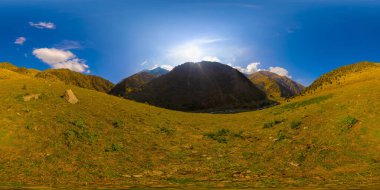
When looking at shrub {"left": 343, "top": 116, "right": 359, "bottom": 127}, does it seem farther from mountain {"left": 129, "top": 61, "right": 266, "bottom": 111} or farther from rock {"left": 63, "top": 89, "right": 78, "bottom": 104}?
mountain {"left": 129, "top": 61, "right": 266, "bottom": 111}

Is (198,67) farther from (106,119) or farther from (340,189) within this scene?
(340,189)

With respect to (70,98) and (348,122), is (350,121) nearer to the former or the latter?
(348,122)

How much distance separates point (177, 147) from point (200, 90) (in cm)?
10951

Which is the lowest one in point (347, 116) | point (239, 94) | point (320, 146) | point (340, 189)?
point (340, 189)

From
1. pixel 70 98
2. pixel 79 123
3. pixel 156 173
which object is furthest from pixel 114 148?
pixel 70 98

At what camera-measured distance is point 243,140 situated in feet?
86.4

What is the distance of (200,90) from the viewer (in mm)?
133125

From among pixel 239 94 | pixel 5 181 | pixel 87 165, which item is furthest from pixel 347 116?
pixel 239 94

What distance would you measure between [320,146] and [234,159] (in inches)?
204

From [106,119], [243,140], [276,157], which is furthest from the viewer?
[106,119]

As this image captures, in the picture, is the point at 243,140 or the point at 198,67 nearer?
the point at 243,140

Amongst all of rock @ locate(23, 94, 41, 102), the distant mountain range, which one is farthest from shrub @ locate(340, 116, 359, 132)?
the distant mountain range

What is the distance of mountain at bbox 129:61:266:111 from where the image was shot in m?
127

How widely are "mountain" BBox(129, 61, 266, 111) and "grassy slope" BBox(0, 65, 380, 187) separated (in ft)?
303
